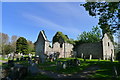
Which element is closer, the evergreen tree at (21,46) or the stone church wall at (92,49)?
the stone church wall at (92,49)

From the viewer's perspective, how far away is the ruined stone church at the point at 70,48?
25.3 metres

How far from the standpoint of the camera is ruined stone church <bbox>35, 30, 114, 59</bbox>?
83.1 feet

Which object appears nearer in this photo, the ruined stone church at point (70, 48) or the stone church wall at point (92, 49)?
the ruined stone church at point (70, 48)

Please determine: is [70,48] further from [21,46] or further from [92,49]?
[21,46]

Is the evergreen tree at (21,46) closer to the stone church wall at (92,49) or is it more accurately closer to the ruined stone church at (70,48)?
the ruined stone church at (70,48)

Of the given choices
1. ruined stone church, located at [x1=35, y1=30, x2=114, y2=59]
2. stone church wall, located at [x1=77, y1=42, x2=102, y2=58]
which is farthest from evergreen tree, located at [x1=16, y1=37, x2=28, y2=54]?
stone church wall, located at [x1=77, y1=42, x2=102, y2=58]

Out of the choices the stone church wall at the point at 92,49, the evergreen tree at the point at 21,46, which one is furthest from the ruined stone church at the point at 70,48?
the evergreen tree at the point at 21,46

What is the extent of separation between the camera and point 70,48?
30.7 metres

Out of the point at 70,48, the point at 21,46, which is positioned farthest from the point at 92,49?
the point at 21,46

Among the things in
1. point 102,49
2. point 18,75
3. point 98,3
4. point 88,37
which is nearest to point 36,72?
point 18,75

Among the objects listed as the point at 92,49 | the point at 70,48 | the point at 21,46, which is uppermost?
the point at 21,46

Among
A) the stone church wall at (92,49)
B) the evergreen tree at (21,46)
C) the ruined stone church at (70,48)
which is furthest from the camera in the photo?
the evergreen tree at (21,46)

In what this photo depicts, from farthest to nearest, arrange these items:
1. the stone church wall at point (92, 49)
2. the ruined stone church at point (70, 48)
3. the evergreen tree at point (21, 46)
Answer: the evergreen tree at point (21, 46) → the stone church wall at point (92, 49) → the ruined stone church at point (70, 48)

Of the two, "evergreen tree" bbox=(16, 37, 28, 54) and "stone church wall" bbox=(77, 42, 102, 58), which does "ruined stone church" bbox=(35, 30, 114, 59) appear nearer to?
"stone church wall" bbox=(77, 42, 102, 58)
